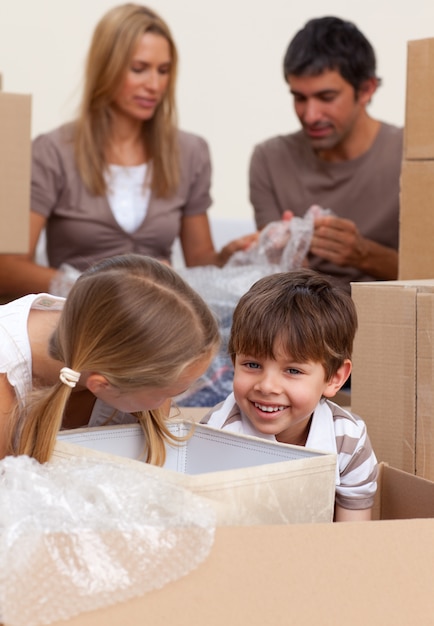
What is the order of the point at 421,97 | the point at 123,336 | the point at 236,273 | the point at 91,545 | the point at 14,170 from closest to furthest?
the point at 91,545, the point at 123,336, the point at 421,97, the point at 14,170, the point at 236,273

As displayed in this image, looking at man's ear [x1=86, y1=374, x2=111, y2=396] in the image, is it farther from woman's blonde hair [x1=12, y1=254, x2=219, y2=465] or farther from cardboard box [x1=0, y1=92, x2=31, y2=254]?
cardboard box [x1=0, y1=92, x2=31, y2=254]

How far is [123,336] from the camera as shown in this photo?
2.84ft

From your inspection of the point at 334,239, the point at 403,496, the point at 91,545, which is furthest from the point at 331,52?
the point at 91,545

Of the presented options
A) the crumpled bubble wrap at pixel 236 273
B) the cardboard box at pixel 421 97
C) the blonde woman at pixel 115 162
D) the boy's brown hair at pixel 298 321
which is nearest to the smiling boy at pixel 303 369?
the boy's brown hair at pixel 298 321

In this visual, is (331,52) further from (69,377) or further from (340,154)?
(69,377)

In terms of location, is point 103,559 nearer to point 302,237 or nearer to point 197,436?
point 197,436

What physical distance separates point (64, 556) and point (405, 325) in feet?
1.84

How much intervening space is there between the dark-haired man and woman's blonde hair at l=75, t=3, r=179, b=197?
242 mm

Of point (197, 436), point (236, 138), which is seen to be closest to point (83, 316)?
point (197, 436)

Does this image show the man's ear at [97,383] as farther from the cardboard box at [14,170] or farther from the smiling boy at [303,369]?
the cardboard box at [14,170]

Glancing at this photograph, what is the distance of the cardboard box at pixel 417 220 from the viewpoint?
50.9 inches

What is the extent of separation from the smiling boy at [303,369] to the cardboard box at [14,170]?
53cm

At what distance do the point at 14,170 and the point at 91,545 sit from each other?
0.92 meters

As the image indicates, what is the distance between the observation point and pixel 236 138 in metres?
2.84
